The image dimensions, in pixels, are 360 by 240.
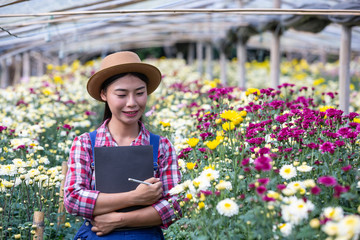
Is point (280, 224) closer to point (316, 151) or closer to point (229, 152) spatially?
point (316, 151)

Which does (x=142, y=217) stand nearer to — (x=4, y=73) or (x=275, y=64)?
(x=275, y=64)

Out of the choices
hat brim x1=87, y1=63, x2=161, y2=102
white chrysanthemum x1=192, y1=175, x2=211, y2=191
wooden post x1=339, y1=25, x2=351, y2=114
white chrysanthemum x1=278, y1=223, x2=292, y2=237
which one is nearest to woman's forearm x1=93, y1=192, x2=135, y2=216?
white chrysanthemum x1=192, y1=175, x2=211, y2=191

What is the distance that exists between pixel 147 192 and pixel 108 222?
20cm

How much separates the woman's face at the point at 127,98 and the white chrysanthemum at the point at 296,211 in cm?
80

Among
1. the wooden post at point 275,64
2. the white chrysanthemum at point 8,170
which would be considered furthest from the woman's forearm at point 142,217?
the wooden post at point 275,64

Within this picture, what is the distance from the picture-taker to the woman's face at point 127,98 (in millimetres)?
1913

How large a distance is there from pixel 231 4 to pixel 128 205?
617 cm

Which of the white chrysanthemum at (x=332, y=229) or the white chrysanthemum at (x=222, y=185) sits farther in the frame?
the white chrysanthemum at (x=222, y=185)

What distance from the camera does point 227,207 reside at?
1535 mm

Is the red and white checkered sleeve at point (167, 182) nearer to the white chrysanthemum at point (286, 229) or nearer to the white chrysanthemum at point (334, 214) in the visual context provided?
the white chrysanthemum at point (286, 229)

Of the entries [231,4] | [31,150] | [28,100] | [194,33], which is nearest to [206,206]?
[31,150]

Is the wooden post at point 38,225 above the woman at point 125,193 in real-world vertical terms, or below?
below

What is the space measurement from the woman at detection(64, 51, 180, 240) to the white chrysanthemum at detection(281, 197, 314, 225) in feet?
1.91

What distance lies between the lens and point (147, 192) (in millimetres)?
1779
